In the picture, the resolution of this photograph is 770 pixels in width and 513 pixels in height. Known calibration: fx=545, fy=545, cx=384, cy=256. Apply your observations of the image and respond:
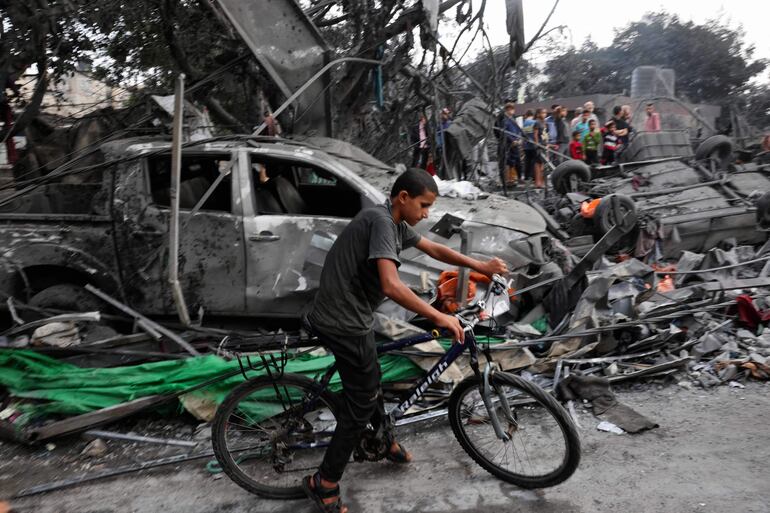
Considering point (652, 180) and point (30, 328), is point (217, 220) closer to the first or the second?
point (30, 328)

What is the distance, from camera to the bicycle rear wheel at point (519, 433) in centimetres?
279

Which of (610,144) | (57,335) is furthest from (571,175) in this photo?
(57,335)

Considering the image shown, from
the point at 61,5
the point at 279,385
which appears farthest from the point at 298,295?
the point at 61,5

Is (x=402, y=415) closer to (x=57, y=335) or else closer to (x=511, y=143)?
(x=57, y=335)

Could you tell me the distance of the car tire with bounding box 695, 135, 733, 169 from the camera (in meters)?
8.84

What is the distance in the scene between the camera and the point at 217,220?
4703 millimetres

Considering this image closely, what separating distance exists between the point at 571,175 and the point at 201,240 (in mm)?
5914

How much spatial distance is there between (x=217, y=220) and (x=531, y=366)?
2876 millimetres

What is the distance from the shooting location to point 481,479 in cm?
313

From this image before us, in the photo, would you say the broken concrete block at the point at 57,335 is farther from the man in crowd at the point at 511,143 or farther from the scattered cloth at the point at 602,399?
the man in crowd at the point at 511,143

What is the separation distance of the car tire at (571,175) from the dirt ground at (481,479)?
515 centimetres

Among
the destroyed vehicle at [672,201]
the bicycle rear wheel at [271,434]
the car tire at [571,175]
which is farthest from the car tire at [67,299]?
the car tire at [571,175]

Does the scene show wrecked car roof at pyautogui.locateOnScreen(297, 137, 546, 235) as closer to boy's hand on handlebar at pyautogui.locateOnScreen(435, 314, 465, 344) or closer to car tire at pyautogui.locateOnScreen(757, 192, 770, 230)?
boy's hand on handlebar at pyautogui.locateOnScreen(435, 314, 465, 344)

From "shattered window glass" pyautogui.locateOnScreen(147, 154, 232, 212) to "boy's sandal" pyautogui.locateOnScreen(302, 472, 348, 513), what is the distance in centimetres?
274
